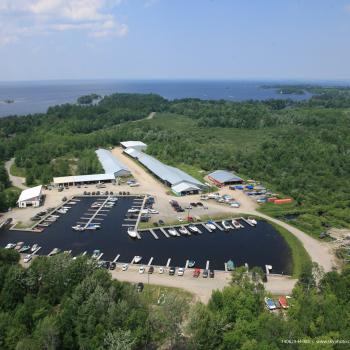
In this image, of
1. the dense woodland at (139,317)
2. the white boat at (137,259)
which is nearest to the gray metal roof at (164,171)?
the white boat at (137,259)

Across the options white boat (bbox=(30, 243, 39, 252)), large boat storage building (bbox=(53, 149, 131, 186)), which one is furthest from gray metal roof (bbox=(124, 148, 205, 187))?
white boat (bbox=(30, 243, 39, 252))

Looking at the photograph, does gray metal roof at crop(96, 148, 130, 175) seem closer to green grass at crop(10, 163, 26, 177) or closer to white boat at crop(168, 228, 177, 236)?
green grass at crop(10, 163, 26, 177)

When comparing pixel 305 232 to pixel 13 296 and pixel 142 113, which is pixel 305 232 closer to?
pixel 13 296

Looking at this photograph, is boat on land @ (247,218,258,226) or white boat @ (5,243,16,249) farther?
boat on land @ (247,218,258,226)

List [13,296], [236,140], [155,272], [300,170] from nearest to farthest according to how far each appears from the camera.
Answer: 1. [13,296]
2. [155,272]
3. [300,170]
4. [236,140]

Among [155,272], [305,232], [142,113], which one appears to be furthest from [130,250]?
[142,113]

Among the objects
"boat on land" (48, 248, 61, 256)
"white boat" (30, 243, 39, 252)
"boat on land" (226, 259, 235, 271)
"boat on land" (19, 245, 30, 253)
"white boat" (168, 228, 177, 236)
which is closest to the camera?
"boat on land" (226, 259, 235, 271)

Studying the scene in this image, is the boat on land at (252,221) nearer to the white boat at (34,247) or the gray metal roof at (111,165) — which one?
the white boat at (34,247)
